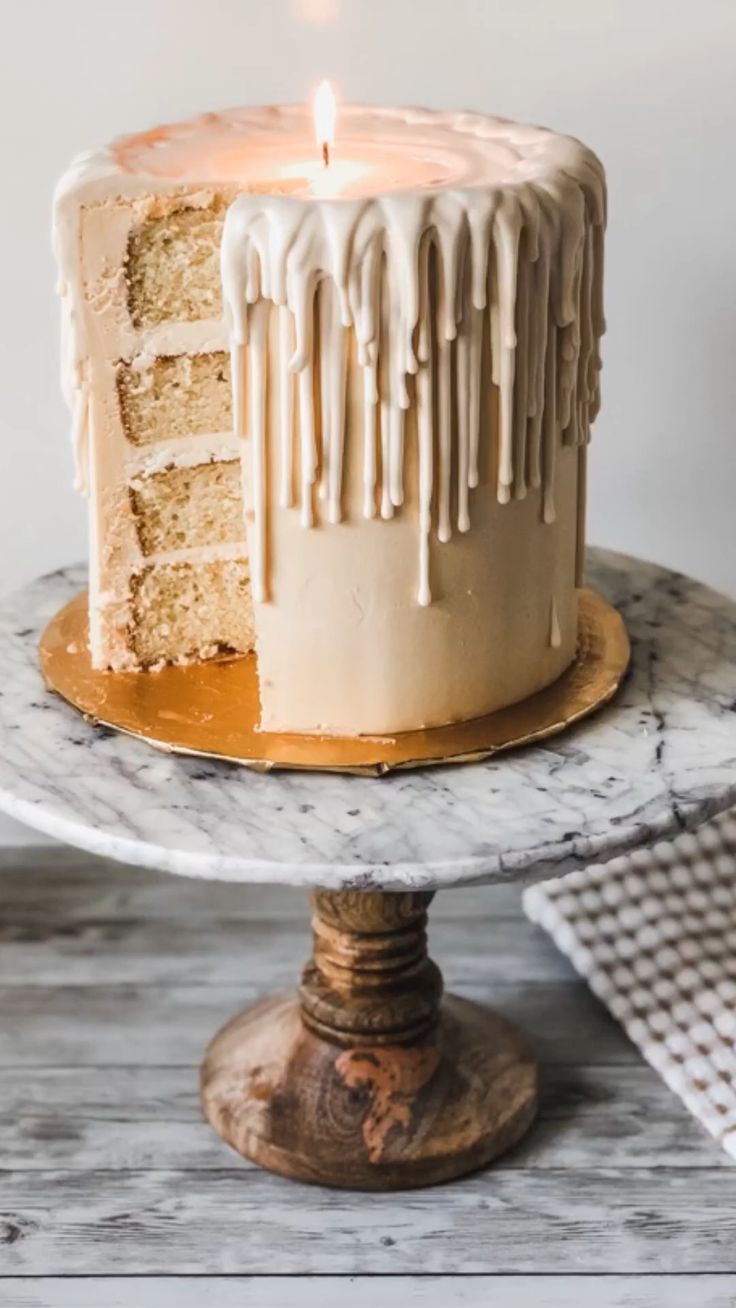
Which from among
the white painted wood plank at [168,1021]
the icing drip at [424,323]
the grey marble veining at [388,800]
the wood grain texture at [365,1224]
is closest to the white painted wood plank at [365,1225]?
the wood grain texture at [365,1224]

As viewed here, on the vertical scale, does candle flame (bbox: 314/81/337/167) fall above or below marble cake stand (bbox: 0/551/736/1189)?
above

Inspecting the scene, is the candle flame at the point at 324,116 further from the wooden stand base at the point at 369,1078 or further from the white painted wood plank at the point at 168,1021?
the white painted wood plank at the point at 168,1021

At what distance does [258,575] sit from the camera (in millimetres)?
1000

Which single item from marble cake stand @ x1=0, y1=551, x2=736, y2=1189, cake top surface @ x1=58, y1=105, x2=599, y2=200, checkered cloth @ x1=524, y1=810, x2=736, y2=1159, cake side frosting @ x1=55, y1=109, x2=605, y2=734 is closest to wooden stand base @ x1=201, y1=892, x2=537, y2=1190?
marble cake stand @ x1=0, y1=551, x2=736, y2=1189

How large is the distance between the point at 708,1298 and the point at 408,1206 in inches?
8.5

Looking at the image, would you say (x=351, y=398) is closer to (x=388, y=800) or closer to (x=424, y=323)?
(x=424, y=323)

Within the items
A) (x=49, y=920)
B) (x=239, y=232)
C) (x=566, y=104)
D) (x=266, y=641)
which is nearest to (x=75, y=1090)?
(x=49, y=920)

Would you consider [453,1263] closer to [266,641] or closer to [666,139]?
[266,641]

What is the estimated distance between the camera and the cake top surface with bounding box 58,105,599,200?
1013 mm

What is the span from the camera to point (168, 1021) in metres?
1.37

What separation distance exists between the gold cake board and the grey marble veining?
1cm

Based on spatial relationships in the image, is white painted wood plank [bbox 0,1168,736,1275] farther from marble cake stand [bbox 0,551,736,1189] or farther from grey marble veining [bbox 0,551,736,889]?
grey marble veining [bbox 0,551,736,889]

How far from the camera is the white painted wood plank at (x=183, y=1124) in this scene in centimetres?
122

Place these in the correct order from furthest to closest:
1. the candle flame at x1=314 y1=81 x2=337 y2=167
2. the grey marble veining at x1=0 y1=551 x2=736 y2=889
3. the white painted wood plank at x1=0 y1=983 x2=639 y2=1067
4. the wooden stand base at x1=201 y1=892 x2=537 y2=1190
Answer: the white painted wood plank at x1=0 y1=983 x2=639 y2=1067 < the wooden stand base at x1=201 y1=892 x2=537 y2=1190 < the candle flame at x1=314 y1=81 x2=337 y2=167 < the grey marble veining at x1=0 y1=551 x2=736 y2=889
